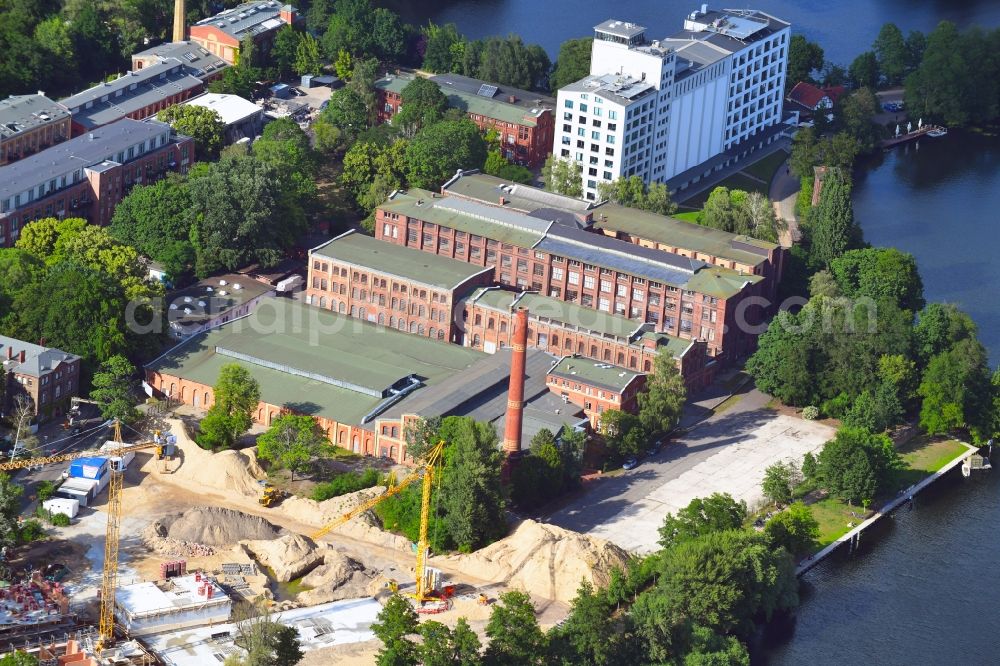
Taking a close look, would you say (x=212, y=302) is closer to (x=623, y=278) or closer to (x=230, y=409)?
(x=230, y=409)

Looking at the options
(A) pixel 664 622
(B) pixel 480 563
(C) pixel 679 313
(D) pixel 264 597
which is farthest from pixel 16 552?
(C) pixel 679 313

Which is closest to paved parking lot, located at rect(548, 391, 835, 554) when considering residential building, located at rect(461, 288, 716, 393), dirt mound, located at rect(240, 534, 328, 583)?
residential building, located at rect(461, 288, 716, 393)

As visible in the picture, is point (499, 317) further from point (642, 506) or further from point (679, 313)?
point (642, 506)

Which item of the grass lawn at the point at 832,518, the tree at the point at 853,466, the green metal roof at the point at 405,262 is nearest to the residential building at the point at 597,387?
the green metal roof at the point at 405,262

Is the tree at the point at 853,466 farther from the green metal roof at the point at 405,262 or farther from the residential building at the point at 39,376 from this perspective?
the residential building at the point at 39,376

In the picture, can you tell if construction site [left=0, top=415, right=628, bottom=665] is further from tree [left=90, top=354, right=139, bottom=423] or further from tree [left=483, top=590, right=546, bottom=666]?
tree [left=483, top=590, right=546, bottom=666]
